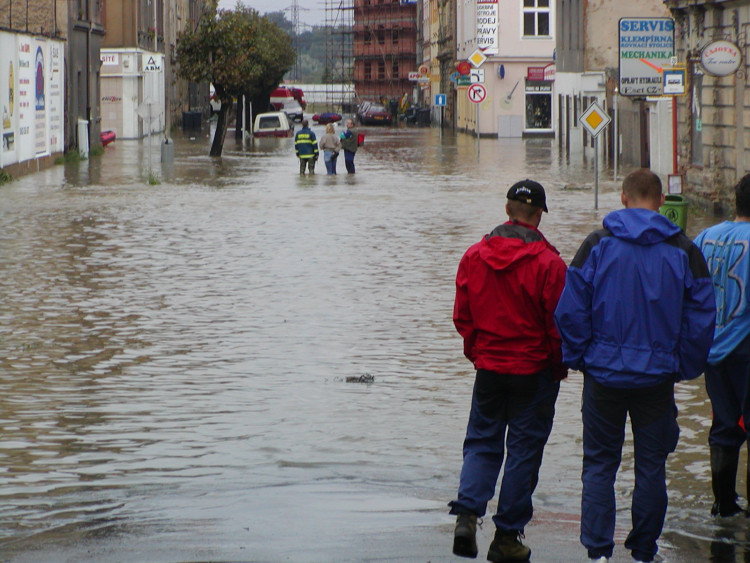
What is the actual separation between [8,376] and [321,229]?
35.5 feet

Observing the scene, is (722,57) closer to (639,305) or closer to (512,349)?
(512,349)

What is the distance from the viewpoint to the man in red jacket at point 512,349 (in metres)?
5.44

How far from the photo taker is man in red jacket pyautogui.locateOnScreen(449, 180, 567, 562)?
214 inches

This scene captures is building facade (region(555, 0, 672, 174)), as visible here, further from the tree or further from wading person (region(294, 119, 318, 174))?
the tree

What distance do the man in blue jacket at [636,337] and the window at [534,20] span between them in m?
60.4

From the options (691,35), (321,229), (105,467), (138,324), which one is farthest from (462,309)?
(691,35)

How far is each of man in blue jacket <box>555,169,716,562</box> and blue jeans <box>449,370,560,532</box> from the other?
0.30m

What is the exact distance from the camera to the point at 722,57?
61.2 ft

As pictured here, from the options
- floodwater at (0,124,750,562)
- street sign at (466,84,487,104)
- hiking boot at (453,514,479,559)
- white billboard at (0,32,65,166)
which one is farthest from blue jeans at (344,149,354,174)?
hiking boot at (453,514,479,559)

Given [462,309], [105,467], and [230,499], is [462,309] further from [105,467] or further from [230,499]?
[105,467]

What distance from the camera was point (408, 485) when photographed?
6520mm

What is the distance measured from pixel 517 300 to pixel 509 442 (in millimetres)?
580

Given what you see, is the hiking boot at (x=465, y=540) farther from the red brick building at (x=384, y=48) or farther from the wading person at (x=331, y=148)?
the red brick building at (x=384, y=48)

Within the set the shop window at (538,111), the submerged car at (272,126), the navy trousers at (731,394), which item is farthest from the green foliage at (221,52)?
the navy trousers at (731,394)
